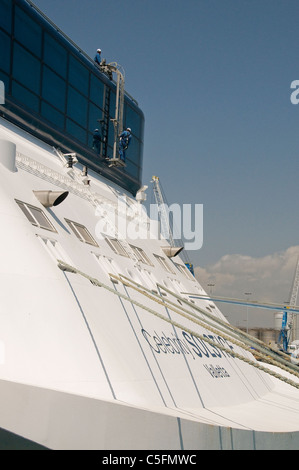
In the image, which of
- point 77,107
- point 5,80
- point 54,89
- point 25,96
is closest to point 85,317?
point 5,80

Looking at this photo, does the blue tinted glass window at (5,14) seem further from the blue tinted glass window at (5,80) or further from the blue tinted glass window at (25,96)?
the blue tinted glass window at (25,96)

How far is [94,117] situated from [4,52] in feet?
17.9

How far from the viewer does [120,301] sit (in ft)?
37.9

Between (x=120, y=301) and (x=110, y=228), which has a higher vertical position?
(x=110, y=228)

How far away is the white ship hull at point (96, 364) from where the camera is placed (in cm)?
798

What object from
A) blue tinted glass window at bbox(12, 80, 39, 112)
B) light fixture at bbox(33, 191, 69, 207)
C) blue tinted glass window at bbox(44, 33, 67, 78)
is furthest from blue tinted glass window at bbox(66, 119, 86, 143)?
light fixture at bbox(33, 191, 69, 207)

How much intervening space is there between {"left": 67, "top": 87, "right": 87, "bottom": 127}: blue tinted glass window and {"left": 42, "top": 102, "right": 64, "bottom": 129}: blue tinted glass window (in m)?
0.62

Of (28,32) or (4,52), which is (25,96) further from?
(28,32)

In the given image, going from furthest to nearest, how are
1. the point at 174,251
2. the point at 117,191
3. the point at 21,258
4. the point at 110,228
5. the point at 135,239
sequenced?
the point at 117,191, the point at 174,251, the point at 135,239, the point at 110,228, the point at 21,258

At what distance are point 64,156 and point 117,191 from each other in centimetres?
383

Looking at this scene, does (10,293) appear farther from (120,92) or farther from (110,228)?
(120,92)

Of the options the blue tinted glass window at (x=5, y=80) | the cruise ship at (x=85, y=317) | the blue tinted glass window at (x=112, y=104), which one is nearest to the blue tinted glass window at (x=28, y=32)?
the cruise ship at (x=85, y=317)

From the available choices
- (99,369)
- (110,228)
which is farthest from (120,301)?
(110,228)

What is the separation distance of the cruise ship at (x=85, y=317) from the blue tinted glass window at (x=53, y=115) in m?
0.05
